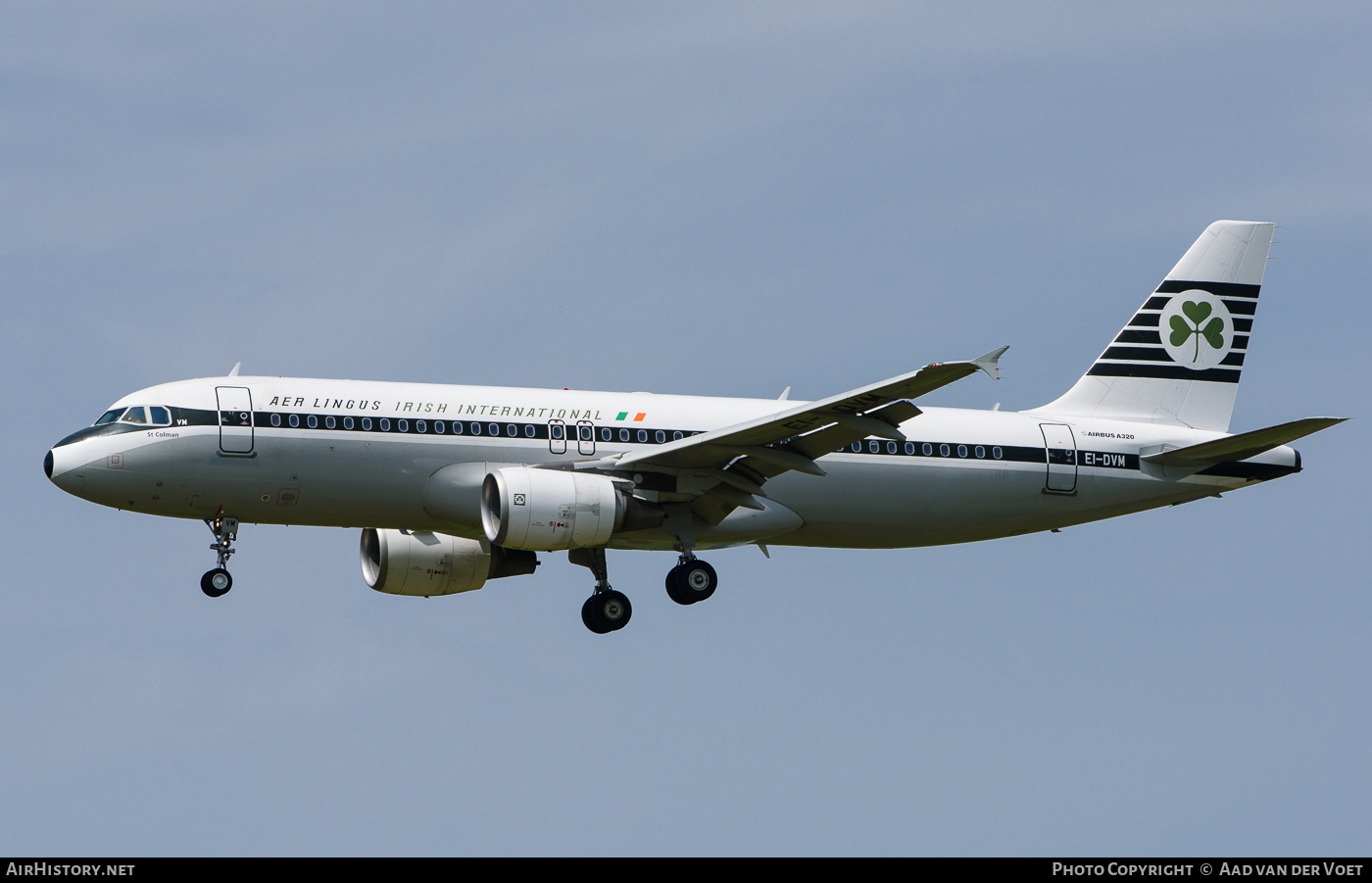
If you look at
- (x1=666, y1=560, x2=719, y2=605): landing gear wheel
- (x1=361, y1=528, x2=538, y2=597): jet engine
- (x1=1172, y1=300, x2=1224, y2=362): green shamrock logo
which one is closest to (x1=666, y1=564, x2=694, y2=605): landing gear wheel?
(x1=666, y1=560, x2=719, y2=605): landing gear wheel

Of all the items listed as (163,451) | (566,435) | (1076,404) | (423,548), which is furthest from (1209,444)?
(163,451)

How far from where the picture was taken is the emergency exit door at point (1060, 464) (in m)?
38.6

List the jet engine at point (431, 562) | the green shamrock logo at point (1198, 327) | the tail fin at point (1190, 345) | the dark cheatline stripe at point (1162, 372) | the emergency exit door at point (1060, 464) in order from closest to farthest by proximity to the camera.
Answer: the emergency exit door at point (1060, 464) < the jet engine at point (431, 562) < the tail fin at point (1190, 345) < the dark cheatline stripe at point (1162, 372) < the green shamrock logo at point (1198, 327)

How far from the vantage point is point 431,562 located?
38.9 metres

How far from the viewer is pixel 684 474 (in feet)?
116

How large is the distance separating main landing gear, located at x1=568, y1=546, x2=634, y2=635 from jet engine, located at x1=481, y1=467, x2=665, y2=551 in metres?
3.02

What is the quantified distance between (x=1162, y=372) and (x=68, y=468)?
24673 mm

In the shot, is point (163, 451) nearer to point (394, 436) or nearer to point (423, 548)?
point (394, 436)

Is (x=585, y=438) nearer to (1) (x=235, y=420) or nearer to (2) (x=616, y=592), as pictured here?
(2) (x=616, y=592)

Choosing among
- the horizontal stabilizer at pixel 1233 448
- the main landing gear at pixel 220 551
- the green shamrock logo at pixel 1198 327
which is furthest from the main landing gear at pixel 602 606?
the green shamrock logo at pixel 1198 327

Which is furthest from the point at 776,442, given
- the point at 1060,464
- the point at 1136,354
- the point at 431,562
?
the point at 1136,354

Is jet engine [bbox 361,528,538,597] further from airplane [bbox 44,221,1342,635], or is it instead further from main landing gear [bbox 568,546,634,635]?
main landing gear [bbox 568,546,634,635]

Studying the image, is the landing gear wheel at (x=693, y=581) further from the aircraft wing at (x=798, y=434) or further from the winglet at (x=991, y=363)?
the winglet at (x=991, y=363)

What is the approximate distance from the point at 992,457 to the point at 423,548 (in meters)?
12.7
